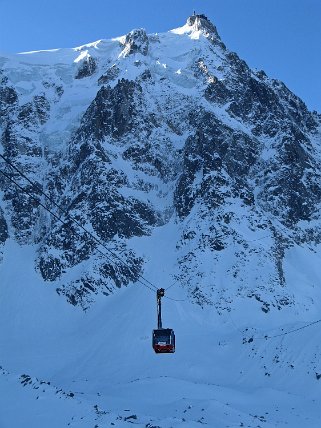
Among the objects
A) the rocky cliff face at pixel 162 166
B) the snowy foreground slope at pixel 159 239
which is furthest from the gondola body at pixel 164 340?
the rocky cliff face at pixel 162 166

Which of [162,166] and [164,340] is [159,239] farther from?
[164,340]

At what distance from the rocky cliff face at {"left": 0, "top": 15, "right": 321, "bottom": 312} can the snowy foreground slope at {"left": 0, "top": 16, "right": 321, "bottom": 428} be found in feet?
0.99

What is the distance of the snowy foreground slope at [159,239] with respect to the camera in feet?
140

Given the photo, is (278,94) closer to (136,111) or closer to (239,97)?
(239,97)

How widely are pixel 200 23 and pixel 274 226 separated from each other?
238 ft

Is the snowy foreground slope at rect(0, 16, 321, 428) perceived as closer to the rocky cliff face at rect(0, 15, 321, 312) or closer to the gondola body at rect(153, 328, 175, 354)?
the rocky cliff face at rect(0, 15, 321, 312)

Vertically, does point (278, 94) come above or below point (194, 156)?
above

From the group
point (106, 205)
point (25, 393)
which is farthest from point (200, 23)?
point (25, 393)

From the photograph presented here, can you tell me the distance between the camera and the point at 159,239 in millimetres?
87438

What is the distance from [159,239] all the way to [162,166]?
18713 millimetres

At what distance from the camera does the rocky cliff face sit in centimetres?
7938

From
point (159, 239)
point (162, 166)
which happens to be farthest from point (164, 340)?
point (162, 166)

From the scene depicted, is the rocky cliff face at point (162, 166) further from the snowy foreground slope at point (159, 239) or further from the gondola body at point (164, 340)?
the gondola body at point (164, 340)

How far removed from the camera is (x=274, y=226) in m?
87.1
